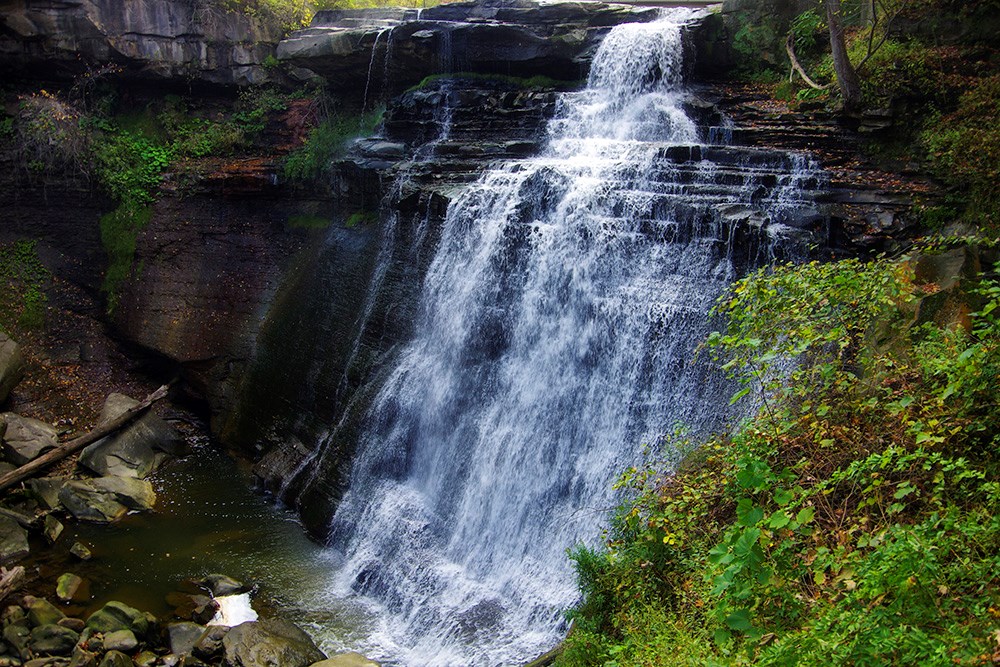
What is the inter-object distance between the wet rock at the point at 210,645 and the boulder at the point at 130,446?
16.9 feet

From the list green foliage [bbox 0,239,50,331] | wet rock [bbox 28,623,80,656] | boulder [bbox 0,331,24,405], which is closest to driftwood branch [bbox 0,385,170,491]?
boulder [bbox 0,331,24,405]

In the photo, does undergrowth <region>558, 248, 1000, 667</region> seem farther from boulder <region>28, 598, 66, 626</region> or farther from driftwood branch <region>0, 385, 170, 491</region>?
driftwood branch <region>0, 385, 170, 491</region>

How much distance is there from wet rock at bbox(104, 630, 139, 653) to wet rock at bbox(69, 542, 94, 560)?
7.83ft

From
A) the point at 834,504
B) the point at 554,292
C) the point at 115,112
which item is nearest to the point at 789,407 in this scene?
the point at 834,504

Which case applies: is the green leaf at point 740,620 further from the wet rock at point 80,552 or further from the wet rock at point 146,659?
the wet rock at point 80,552

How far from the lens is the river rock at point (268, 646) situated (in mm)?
8133

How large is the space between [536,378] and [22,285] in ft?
39.8

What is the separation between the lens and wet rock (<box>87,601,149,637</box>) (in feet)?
28.5

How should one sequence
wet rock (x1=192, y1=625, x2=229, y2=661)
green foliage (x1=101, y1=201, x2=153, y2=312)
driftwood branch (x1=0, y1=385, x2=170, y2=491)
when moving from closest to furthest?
wet rock (x1=192, y1=625, x2=229, y2=661), driftwood branch (x1=0, y1=385, x2=170, y2=491), green foliage (x1=101, y1=201, x2=153, y2=312)

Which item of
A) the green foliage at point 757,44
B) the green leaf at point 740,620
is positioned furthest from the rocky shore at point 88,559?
the green foliage at point 757,44

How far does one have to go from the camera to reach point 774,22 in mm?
13375

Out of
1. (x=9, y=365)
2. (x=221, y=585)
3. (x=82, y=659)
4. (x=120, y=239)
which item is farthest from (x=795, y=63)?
(x=9, y=365)

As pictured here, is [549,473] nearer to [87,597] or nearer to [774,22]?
[87,597]

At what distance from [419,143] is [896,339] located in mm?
10603
